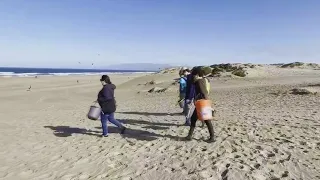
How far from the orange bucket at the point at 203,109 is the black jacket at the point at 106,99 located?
8.37 feet

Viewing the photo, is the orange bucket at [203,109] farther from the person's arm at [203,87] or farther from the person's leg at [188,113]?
the person's leg at [188,113]

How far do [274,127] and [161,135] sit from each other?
10.4 ft

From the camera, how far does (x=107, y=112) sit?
8.98 meters

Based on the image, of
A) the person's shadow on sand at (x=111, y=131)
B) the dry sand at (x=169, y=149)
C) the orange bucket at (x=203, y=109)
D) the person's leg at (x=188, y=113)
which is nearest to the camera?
the dry sand at (x=169, y=149)

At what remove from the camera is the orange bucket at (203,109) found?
7.58 meters

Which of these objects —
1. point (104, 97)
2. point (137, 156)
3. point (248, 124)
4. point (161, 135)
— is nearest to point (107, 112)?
point (104, 97)

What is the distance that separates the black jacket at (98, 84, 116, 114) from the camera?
29.0 ft

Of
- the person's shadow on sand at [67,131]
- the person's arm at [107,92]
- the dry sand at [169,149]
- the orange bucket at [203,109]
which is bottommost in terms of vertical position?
the person's shadow on sand at [67,131]

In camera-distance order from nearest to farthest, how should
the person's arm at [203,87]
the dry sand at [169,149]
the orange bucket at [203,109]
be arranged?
1. the dry sand at [169,149]
2. the orange bucket at [203,109]
3. the person's arm at [203,87]

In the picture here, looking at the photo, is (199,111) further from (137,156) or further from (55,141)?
(55,141)

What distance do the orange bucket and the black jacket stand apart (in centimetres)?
255

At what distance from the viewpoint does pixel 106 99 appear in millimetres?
8867

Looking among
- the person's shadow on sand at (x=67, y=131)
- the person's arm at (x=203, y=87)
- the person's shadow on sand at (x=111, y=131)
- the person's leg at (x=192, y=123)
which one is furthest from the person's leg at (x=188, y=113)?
the person's shadow on sand at (x=67, y=131)

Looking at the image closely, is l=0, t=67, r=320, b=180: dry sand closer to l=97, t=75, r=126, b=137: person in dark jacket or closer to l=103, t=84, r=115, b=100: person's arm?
l=97, t=75, r=126, b=137: person in dark jacket
